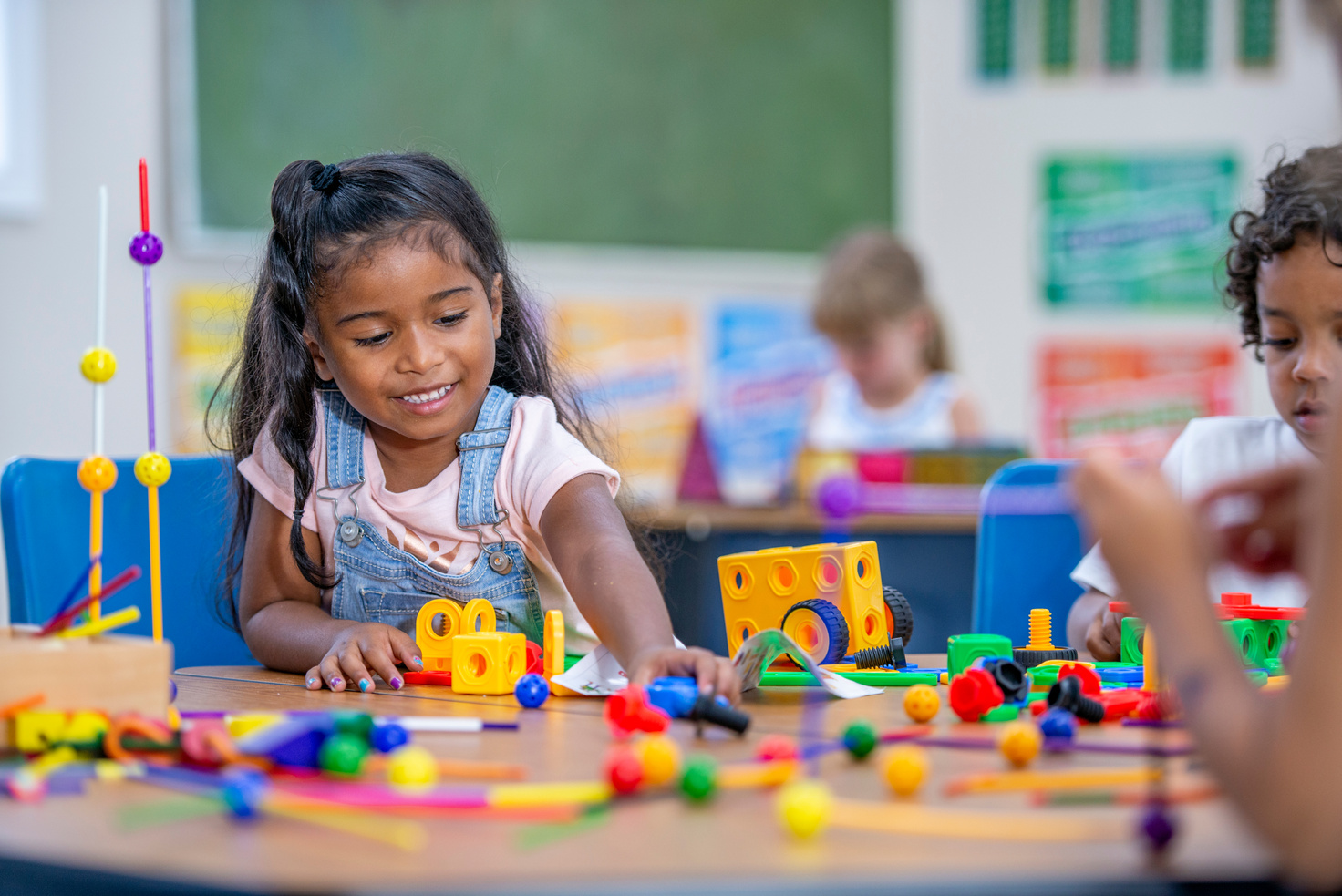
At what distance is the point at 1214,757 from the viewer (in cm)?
53

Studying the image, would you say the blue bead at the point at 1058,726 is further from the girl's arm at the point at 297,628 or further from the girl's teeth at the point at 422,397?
the girl's teeth at the point at 422,397

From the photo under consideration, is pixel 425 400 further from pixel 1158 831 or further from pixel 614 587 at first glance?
pixel 1158 831

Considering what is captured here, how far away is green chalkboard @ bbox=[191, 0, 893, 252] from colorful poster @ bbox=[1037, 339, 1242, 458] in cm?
72

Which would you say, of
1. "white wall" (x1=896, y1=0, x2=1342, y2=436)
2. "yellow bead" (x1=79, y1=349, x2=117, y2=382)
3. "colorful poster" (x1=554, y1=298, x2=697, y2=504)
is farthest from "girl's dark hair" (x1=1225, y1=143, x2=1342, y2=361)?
"white wall" (x1=896, y1=0, x2=1342, y2=436)

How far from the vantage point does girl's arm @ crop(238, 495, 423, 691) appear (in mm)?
1017

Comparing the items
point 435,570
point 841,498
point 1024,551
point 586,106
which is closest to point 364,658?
point 435,570

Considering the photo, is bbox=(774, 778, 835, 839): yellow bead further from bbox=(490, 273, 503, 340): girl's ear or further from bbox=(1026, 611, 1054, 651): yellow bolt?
bbox=(490, 273, 503, 340): girl's ear

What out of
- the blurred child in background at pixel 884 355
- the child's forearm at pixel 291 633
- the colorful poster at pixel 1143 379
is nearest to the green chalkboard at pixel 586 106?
the blurred child in background at pixel 884 355

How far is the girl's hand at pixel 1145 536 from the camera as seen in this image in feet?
1.82

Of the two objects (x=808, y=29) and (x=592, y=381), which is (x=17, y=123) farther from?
(x=808, y=29)

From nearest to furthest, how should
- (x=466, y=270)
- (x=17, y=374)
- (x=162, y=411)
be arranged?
(x=466, y=270) < (x=17, y=374) < (x=162, y=411)

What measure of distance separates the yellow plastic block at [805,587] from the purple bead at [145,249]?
1.72ft

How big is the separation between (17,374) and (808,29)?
2.26 m

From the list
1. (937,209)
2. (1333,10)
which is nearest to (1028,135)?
(937,209)
